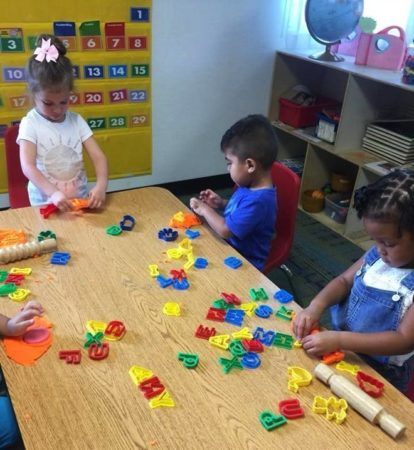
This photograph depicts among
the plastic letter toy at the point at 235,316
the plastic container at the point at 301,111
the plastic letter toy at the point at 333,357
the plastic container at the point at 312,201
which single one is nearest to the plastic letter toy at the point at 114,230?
the plastic letter toy at the point at 235,316

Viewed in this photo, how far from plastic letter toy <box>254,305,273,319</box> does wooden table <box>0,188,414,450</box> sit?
0.4 inches

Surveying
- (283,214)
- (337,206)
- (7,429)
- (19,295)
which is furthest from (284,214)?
(337,206)

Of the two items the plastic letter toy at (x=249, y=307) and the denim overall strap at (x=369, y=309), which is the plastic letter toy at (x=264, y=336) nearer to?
the plastic letter toy at (x=249, y=307)

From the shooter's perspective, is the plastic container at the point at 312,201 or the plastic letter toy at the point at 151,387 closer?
the plastic letter toy at the point at 151,387

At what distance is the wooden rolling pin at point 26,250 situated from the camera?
126 cm

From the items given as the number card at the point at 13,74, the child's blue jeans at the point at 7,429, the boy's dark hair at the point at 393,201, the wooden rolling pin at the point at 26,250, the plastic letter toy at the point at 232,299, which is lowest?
the child's blue jeans at the point at 7,429

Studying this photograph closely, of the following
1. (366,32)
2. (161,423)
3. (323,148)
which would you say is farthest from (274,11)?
(161,423)

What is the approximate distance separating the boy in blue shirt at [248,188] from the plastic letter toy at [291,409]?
2.37ft

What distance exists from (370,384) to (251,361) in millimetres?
246

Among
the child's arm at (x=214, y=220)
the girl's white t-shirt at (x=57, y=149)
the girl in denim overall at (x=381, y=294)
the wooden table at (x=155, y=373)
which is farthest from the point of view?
the girl's white t-shirt at (x=57, y=149)

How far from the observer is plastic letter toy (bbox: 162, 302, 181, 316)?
1.11 metres

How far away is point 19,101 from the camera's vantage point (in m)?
2.59

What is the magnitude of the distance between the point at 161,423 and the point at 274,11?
117 inches

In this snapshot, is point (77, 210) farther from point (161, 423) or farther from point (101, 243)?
point (161, 423)
